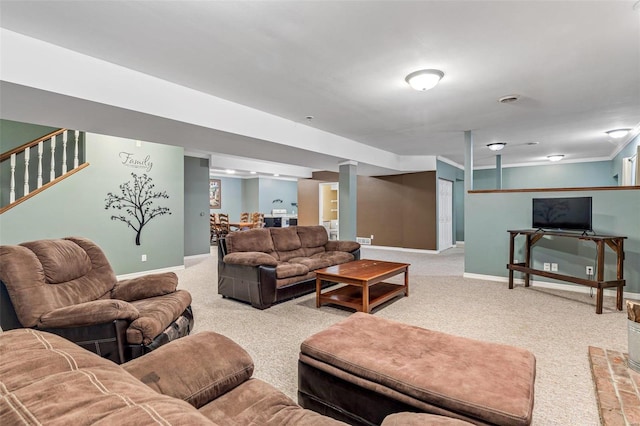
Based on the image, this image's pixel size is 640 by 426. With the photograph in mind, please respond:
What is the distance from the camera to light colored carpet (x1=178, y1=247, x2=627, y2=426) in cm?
216

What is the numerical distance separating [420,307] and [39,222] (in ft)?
17.4

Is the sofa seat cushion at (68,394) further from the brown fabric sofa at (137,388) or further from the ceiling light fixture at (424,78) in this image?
the ceiling light fixture at (424,78)

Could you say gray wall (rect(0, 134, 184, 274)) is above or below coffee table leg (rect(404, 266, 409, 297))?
above

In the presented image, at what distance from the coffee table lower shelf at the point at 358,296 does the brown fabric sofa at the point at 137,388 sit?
2.29m

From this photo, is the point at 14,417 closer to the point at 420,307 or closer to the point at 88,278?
the point at 88,278

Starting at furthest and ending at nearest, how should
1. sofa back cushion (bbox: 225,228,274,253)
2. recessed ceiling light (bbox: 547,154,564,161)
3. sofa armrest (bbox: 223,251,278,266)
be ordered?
recessed ceiling light (bbox: 547,154,564,161), sofa back cushion (bbox: 225,228,274,253), sofa armrest (bbox: 223,251,278,266)

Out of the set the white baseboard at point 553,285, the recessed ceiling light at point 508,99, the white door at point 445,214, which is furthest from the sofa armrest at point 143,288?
the white door at point 445,214

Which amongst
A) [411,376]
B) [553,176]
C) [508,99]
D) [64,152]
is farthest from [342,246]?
[553,176]

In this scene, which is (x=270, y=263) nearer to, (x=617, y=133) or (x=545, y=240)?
(x=545, y=240)

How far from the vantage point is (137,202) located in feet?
18.6

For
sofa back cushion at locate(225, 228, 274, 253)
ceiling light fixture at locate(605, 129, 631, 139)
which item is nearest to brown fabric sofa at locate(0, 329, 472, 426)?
sofa back cushion at locate(225, 228, 274, 253)

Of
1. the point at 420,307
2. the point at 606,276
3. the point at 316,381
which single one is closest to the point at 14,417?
the point at 316,381

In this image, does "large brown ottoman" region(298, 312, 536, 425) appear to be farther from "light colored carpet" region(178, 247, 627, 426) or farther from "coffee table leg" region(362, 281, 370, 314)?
"coffee table leg" region(362, 281, 370, 314)

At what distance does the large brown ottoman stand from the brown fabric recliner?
1.23 metres
